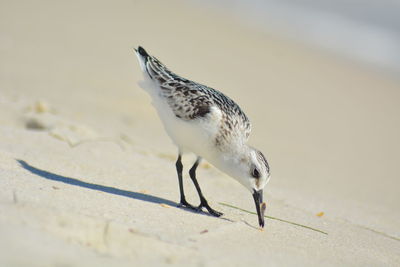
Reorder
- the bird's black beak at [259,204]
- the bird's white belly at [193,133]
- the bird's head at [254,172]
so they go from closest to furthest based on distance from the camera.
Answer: the bird's black beak at [259,204], the bird's head at [254,172], the bird's white belly at [193,133]

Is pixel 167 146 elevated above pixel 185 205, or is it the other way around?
pixel 167 146

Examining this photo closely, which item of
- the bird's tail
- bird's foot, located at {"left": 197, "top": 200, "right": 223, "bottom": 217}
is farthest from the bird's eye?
the bird's tail

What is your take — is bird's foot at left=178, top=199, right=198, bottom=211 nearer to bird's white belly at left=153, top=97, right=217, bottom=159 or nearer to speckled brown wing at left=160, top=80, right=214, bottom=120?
bird's white belly at left=153, top=97, right=217, bottom=159

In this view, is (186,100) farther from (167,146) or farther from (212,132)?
(167,146)

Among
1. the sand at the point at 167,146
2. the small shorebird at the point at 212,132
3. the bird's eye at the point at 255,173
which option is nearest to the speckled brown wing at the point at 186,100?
the small shorebird at the point at 212,132

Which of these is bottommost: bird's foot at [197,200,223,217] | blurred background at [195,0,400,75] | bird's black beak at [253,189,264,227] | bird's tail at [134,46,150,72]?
bird's foot at [197,200,223,217]

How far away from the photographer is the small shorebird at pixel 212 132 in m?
5.77

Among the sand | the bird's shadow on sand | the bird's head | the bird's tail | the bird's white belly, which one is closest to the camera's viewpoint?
the sand

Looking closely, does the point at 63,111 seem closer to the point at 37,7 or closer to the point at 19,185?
the point at 19,185

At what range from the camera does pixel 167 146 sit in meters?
9.11

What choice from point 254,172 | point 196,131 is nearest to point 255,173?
point 254,172

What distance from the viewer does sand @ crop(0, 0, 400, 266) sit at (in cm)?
430

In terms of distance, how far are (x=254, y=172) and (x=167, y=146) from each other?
11.5 ft

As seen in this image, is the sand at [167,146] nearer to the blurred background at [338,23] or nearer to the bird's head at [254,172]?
the bird's head at [254,172]
